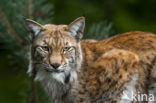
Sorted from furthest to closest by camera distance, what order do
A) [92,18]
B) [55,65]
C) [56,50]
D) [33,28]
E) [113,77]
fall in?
1. [92,18]
2. [113,77]
3. [33,28]
4. [56,50]
5. [55,65]

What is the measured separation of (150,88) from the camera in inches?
258

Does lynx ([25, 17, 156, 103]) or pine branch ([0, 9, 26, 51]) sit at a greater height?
pine branch ([0, 9, 26, 51])

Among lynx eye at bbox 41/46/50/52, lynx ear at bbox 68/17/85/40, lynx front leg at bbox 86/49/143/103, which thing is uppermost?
lynx ear at bbox 68/17/85/40

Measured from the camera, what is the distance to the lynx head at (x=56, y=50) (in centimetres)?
607

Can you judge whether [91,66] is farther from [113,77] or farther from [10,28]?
[10,28]

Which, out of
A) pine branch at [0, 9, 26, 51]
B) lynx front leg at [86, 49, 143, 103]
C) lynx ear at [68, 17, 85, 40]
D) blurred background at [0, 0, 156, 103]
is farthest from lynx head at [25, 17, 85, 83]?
blurred background at [0, 0, 156, 103]

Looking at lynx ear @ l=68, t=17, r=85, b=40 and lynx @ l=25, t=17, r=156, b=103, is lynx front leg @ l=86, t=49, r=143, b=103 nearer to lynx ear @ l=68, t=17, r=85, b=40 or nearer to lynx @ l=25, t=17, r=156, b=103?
lynx @ l=25, t=17, r=156, b=103

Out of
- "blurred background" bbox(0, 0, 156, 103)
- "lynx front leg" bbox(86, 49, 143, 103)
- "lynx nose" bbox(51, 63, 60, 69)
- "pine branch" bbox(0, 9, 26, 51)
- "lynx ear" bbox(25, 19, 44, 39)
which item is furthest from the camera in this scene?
"blurred background" bbox(0, 0, 156, 103)

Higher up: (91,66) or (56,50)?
(56,50)

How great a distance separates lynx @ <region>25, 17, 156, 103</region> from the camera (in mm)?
6234

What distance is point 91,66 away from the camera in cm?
666

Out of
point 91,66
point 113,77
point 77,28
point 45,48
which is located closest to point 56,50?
point 45,48

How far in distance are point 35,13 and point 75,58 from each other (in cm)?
177

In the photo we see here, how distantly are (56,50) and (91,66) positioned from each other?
783mm
